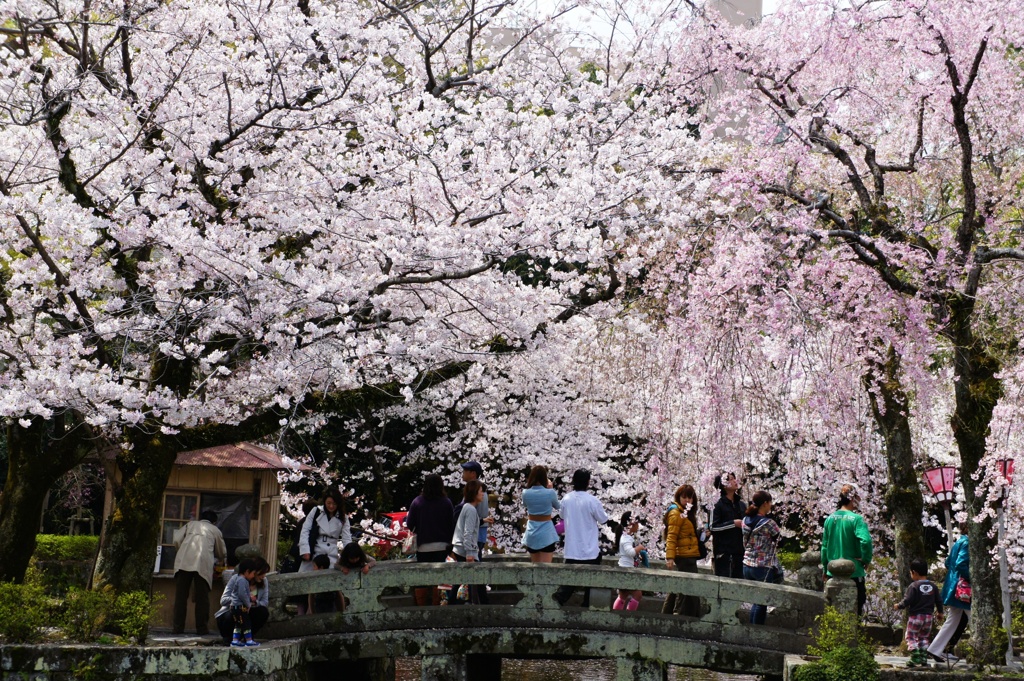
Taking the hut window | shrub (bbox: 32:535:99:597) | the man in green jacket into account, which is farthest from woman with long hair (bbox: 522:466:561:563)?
shrub (bbox: 32:535:99:597)

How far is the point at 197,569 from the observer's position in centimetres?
1347

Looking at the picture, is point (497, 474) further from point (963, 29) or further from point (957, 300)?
point (963, 29)

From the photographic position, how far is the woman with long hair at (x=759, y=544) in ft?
40.5

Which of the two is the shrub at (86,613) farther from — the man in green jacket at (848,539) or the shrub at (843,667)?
the man in green jacket at (848,539)

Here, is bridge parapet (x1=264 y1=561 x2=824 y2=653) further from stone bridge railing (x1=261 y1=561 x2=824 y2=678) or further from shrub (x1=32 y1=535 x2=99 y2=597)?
shrub (x1=32 y1=535 x2=99 y2=597)

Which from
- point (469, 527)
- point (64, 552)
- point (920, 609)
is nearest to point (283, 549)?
point (64, 552)

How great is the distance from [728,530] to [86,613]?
23.8 ft

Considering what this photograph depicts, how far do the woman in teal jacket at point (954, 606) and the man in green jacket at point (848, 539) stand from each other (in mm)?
890

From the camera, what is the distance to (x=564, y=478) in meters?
22.1

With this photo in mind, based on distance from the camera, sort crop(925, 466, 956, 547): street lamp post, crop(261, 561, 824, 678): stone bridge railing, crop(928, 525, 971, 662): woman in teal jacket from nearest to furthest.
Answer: crop(261, 561, 824, 678): stone bridge railing → crop(928, 525, 971, 662): woman in teal jacket → crop(925, 466, 956, 547): street lamp post

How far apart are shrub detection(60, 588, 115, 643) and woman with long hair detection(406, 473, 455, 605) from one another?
3.35 m

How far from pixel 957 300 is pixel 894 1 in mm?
3580

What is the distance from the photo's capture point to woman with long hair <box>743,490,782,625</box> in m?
12.3

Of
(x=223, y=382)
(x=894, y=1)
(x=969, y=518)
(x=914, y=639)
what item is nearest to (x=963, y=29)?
(x=894, y=1)
